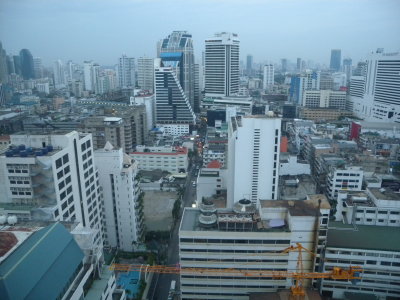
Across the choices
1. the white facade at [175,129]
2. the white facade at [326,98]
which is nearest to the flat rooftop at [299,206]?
the white facade at [175,129]

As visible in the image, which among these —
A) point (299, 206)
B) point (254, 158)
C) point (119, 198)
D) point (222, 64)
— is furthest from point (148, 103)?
point (299, 206)

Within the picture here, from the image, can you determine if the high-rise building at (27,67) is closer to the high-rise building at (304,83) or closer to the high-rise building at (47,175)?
the high-rise building at (304,83)

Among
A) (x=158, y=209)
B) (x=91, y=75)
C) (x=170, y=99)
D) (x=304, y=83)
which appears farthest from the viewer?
(x=91, y=75)

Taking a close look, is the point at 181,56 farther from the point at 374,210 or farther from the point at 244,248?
the point at 244,248

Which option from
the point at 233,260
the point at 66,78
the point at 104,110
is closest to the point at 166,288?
the point at 233,260

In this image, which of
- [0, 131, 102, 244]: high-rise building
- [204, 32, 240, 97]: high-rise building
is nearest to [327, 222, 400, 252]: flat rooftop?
[0, 131, 102, 244]: high-rise building

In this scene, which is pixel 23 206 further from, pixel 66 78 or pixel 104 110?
pixel 66 78
